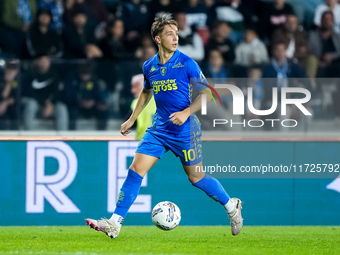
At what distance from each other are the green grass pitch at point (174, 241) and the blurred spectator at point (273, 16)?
409 centimetres

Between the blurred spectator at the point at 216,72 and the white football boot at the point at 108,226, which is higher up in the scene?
the blurred spectator at the point at 216,72

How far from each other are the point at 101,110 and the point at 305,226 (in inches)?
124

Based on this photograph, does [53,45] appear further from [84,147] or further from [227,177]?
[227,177]

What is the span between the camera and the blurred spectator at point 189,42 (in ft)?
32.1

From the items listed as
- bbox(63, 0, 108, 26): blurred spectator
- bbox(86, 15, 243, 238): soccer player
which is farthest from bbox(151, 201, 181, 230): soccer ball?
bbox(63, 0, 108, 26): blurred spectator

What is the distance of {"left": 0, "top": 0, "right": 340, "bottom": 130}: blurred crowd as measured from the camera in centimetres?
782

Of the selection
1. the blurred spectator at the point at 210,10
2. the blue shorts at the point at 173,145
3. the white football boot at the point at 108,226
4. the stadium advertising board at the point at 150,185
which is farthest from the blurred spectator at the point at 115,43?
the white football boot at the point at 108,226

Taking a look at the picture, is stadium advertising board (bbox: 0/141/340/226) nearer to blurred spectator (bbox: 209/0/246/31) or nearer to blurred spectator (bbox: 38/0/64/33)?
blurred spectator (bbox: 38/0/64/33)

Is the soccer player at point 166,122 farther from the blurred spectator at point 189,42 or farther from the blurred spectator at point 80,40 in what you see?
the blurred spectator at point 189,42

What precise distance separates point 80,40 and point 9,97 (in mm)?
2270

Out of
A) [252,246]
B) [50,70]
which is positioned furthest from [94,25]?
[252,246]

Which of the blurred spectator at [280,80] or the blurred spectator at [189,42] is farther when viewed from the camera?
the blurred spectator at [189,42]

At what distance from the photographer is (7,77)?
307 inches

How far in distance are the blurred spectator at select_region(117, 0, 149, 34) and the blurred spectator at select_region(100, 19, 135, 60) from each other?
19cm
